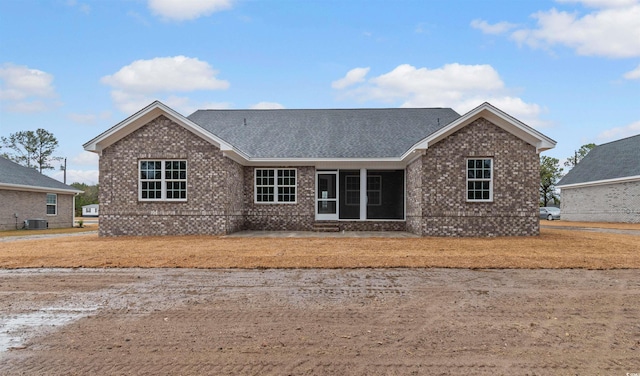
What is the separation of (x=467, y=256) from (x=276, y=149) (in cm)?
1085

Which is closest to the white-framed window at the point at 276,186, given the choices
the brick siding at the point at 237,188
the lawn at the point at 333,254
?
the brick siding at the point at 237,188

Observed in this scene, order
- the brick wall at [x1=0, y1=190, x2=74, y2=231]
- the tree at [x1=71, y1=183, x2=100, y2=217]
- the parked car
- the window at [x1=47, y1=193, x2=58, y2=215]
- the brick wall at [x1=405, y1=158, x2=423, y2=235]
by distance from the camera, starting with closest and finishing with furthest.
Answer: the brick wall at [x1=405, y1=158, x2=423, y2=235] → the brick wall at [x1=0, y1=190, x2=74, y2=231] → the window at [x1=47, y1=193, x2=58, y2=215] → the parked car → the tree at [x1=71, y1=183, x2=100, y2=217]

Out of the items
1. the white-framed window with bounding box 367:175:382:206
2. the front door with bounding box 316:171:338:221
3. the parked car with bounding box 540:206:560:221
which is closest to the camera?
the front door with bounding box 316:171:338:221

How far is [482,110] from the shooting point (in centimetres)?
1441

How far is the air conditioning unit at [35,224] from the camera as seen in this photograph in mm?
22891

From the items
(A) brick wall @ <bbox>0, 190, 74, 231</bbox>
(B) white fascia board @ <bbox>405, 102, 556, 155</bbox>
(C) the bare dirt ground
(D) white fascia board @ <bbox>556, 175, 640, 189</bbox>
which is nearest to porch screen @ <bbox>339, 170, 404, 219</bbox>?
(B) white fascia board @ <bbox>405, 102, 556, 155</bbox>

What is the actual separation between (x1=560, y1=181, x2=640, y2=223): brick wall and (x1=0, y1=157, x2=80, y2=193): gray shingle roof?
36807 millimetres

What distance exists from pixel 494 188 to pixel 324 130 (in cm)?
925

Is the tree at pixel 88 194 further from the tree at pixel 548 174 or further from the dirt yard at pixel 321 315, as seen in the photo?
the tree at pixel 548 174

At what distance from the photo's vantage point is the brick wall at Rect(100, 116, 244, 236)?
15.4 m

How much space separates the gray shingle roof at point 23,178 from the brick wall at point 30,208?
2.07 feet

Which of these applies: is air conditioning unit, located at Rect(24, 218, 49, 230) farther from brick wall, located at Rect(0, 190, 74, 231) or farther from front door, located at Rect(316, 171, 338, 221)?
front door, located at Rect(316, 171, 338, 221)

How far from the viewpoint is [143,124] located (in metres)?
15.5

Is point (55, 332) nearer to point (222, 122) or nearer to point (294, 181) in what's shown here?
point (294, 181)
